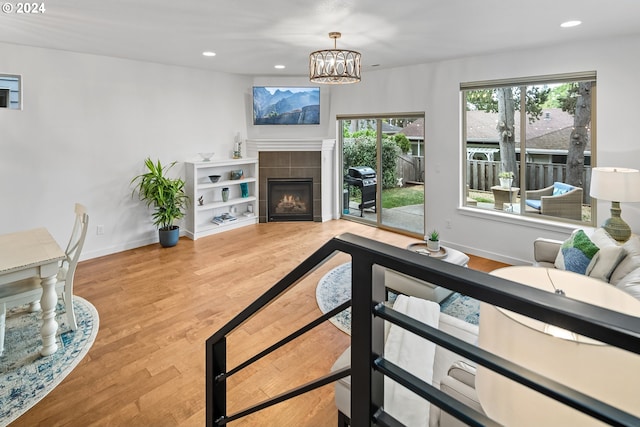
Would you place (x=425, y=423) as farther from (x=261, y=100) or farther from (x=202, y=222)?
(x=261, y=100)

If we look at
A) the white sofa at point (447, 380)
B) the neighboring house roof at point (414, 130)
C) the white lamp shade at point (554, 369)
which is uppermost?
the neighboring house roof at point (414, 130)

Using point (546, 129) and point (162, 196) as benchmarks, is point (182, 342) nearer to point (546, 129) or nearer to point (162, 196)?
point (162, 196)

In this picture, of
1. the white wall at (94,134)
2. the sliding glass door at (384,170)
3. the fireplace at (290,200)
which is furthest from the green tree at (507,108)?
the white wall at (94,134)

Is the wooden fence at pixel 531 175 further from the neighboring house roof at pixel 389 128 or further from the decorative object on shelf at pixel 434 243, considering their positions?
the decorative object on shelf at pixel 434 243

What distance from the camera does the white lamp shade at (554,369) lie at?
503 mm

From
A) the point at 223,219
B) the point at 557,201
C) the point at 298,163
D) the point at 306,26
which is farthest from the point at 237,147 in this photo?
the point at 557,201

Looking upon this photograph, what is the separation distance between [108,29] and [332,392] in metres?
3.87

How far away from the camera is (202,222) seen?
628 cm

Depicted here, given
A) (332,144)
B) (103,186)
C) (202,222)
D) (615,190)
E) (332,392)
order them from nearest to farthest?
(332,392) → (615,190) → (103,186) → (202,222) → (332,144)

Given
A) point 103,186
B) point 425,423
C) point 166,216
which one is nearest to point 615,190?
point 425,423

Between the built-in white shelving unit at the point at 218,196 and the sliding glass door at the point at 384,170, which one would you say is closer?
the built-in white shelving unit at the point at 218,196

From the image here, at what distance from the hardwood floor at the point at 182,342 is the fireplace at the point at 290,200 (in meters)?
1.80

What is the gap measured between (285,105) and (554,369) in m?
6.60

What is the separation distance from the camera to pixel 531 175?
15.4ft
